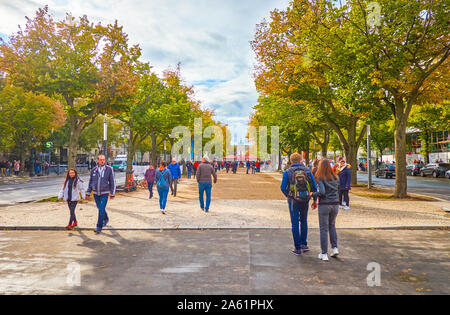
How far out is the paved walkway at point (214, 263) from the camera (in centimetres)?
426

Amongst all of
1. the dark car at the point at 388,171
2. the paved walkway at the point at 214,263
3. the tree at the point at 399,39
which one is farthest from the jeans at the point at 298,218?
the dark car at the point at 388,171

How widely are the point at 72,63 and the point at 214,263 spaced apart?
12265 millimetres

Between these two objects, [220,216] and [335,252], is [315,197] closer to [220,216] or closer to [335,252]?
[335,252]

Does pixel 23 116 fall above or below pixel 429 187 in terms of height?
above

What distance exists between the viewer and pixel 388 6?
1302 centimetres

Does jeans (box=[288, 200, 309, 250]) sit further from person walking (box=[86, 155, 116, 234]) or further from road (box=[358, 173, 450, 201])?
road (box=[358, 173, 450, 201])

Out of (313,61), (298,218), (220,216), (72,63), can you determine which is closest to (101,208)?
(220,216)

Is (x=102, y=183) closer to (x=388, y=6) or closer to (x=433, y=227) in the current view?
(x=433, y=227)

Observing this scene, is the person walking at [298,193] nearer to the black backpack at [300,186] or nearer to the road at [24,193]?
the black backpack at [300,186]

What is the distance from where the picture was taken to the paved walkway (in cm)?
426

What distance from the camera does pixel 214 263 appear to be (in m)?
5.33

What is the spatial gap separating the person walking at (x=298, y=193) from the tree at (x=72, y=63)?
1093 cm
